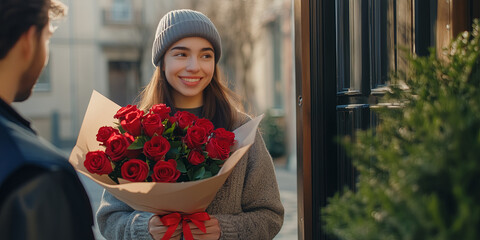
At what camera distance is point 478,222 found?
909mm

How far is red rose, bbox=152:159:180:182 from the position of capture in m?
1.87

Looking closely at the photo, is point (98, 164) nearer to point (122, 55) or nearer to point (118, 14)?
point (122, 55)

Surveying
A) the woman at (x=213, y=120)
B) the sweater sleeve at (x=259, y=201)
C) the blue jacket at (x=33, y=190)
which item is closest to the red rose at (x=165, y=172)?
the woman at (x=213, y=120)

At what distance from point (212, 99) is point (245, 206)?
0.59 m

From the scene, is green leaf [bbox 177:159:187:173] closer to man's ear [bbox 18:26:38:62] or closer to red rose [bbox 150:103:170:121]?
red rose [bbox 150:103:170:121]

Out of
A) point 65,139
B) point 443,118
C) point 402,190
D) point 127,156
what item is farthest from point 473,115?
point 65,139

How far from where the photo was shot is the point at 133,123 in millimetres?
2004

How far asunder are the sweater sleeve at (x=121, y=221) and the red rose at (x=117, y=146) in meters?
0.36

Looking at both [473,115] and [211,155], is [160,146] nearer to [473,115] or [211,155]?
[211,155]

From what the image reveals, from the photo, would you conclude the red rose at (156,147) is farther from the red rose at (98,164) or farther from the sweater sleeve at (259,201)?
the sweater sleeve at (259,201)

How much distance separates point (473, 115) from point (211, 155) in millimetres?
1189

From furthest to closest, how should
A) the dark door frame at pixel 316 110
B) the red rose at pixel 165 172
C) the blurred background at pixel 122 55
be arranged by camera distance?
the blurred background at pixel 122 55 → the dark door frame at pixel 316 110 → the red rose at pixel 165 172

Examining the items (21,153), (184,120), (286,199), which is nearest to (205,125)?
(184,120)

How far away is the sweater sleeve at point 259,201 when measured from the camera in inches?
91.6
